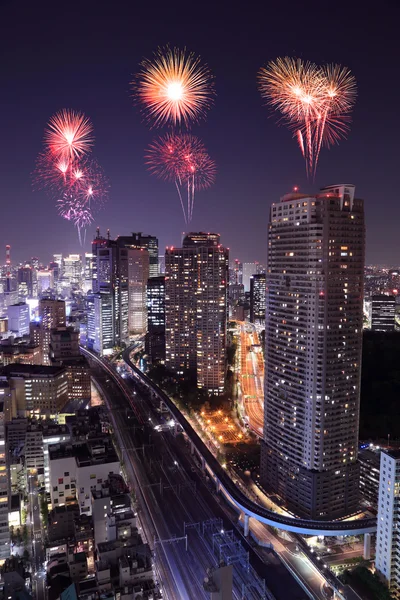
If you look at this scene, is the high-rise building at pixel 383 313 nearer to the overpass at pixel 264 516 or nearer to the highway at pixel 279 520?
the overpass at pixel 264 516

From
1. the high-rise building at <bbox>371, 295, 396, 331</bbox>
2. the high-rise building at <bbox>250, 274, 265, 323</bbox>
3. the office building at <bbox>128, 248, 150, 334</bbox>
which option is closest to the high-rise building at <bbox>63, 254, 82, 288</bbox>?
the office building at <bbox>128, 248, 150, 334</bbox>

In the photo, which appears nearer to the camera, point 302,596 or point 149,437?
point 302,596

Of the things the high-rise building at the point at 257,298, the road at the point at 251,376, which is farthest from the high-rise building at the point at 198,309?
the high-rise building at the point at 257,298

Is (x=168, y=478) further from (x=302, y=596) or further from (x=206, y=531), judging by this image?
(x=302, y=596)

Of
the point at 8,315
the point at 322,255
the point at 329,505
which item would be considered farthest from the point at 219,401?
the point at 8,315

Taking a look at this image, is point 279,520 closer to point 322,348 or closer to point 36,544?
point 322,348

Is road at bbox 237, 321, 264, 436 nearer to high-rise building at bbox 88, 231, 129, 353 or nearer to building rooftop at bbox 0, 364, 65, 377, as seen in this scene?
building rooftop at bbox 0, 364, 65, 377
